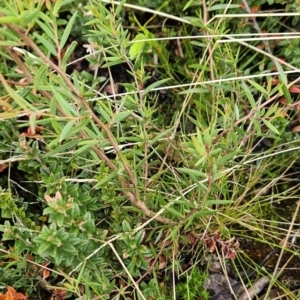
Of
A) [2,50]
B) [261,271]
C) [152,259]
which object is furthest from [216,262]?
[2,50]

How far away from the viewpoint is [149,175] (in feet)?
4.99

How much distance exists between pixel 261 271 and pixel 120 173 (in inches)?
25.4

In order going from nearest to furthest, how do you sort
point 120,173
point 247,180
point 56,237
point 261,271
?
point 56,237
point 120,173
point 261,271
point 247,180

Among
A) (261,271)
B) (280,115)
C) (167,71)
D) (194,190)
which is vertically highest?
(280,115)

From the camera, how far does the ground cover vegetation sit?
114cm

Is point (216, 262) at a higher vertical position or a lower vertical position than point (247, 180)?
lower

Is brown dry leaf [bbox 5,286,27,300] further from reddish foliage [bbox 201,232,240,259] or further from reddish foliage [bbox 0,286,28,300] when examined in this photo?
reddish foliage [bbox 201,232,240,259]

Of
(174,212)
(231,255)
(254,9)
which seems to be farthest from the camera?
(254,9)

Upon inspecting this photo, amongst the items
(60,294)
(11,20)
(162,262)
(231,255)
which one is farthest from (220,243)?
(11,20)

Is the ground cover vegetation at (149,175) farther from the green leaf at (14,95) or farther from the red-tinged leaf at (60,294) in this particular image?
the green leaf at (14,95)

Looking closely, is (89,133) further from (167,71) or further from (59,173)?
(167,71)

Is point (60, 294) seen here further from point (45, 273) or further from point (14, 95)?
point (14, 95)

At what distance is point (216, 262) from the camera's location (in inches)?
61.1

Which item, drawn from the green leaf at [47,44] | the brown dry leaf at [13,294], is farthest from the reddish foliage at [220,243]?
the green leaf at [47,44]
